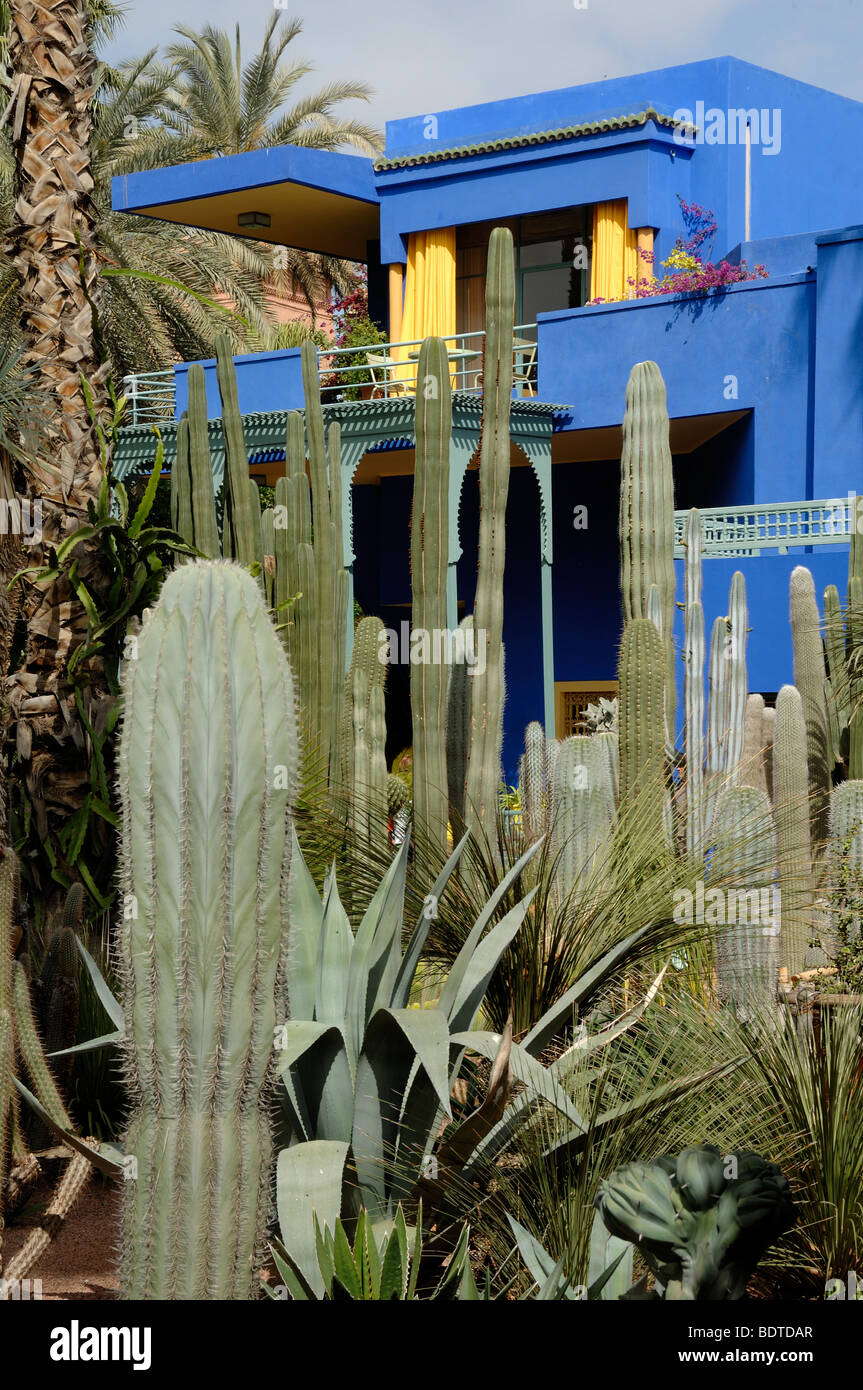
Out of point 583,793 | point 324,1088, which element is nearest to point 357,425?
point 583,793

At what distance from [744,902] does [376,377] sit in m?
12.5

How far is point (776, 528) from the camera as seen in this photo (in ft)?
43.1

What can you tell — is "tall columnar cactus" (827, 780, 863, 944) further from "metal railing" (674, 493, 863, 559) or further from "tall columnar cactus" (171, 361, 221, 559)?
"metal railing" (674, 493, 863, 559)

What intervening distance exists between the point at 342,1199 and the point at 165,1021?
1.14 meters

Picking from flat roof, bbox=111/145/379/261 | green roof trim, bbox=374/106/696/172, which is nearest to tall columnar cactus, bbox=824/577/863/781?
green roof trim, bbox=374/106/696/172

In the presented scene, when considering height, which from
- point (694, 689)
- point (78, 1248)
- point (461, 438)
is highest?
point (461, 438)

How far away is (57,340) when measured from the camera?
17.6 feet

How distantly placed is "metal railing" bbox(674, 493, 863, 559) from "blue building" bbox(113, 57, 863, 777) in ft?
0.10

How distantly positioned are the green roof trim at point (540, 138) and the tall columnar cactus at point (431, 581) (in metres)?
10.3

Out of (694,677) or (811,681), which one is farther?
(811,681)

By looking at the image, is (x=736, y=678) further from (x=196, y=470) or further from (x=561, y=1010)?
(x=561, y=1010)

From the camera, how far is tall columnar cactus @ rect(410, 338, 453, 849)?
19.5 ft

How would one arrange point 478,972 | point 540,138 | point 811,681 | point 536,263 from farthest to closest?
point 536,263, point 540,138, point 811,681, point 478,972

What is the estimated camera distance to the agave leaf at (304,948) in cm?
374
